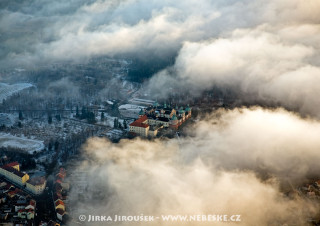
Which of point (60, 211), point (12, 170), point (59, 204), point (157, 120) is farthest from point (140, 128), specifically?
point (60, 211)

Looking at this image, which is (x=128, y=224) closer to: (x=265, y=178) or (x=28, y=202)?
(x=28, y=202)

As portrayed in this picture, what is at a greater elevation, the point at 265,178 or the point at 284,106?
the point at 284,106

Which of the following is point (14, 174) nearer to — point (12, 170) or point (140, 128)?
point (12, 170)

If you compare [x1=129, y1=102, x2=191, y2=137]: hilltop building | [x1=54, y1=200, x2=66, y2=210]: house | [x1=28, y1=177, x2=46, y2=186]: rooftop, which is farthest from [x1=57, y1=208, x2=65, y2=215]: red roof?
[x1=129, y1=102, x2=191, y2=137]: hilltop building

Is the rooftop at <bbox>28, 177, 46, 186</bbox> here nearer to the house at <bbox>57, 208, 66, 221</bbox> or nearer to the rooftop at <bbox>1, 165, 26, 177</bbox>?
the rooftop at <bbox>1, 165, 26, 177</bbox>

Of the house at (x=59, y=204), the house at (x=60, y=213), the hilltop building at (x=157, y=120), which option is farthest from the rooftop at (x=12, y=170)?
the hilltop building at (x=157, y=120)

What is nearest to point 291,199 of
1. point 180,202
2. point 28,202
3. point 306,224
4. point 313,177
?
point 306,224
